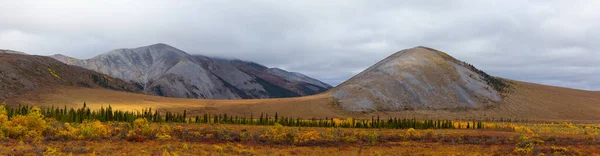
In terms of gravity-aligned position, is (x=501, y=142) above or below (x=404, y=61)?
below

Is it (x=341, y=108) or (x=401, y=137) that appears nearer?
(x=401, y=137)

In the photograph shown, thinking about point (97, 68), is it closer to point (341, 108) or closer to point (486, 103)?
point (341, 108)

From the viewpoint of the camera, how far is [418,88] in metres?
80.8

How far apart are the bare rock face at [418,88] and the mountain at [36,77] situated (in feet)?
153

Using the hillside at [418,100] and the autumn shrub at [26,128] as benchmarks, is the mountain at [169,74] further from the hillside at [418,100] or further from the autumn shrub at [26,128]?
the autumn shrub at [26,128]

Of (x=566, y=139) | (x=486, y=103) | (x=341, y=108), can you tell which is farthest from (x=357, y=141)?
(x=486, y=103)

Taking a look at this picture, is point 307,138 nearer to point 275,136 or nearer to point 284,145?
point 275,136

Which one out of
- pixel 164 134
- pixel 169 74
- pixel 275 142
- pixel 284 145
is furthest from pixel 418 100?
pixel 169 74

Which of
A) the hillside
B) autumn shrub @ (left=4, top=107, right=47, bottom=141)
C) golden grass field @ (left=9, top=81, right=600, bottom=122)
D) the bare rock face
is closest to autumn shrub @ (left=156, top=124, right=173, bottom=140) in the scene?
autumn shrub @ (left=4, top=107, right=47, bottom=141)

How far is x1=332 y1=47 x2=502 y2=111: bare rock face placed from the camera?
73375mm

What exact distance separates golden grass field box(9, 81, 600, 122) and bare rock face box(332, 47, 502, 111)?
9.55ft

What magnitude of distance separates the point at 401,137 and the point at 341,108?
39762mm

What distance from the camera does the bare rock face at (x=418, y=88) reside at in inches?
2889

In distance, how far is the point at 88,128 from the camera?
2277cm
